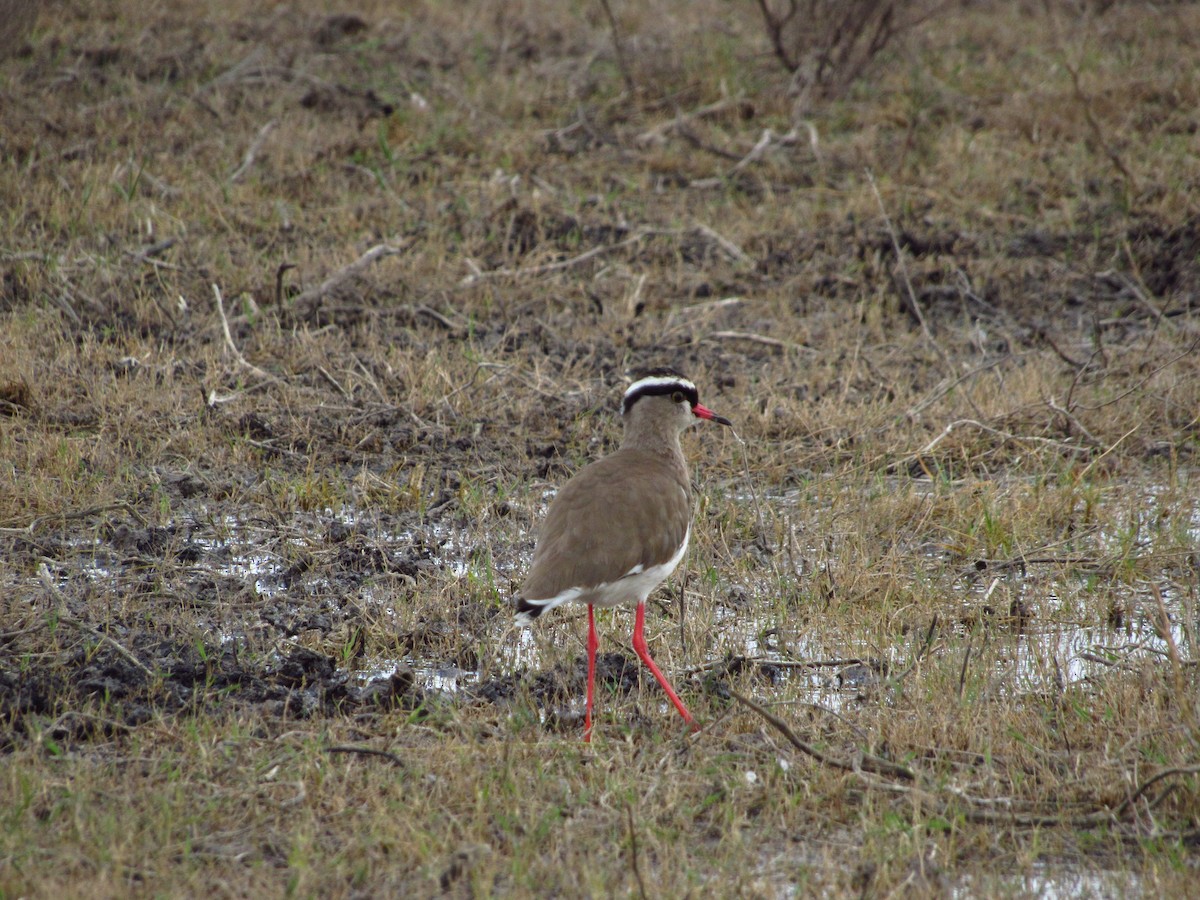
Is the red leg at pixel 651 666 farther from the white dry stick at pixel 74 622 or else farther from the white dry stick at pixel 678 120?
the white dry stick at pixel 678 120

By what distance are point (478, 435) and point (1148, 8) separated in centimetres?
1113

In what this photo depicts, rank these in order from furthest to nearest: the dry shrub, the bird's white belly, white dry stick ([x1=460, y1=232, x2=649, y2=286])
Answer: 1. the dry shrub
2. white dry stick ([x1=460, y1=232, x2=649, y2=286])
3. the bird's white belly

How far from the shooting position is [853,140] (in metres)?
11.6

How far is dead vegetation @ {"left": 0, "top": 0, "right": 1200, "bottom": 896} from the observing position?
4.11 m

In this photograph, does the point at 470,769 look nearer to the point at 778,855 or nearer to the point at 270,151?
the point at 778,855

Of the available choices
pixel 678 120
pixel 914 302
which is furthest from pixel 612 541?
pixel 678 120

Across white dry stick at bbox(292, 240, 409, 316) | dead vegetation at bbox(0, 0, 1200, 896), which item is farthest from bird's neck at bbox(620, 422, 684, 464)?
white dry stick at bbox(292, 240, 409, 316)

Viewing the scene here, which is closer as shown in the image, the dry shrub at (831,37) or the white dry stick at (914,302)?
the white dry stick at (914,302)

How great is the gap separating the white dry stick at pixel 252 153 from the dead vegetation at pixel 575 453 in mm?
57

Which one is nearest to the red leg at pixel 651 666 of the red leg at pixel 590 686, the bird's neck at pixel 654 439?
the red leg at pixel 590 686

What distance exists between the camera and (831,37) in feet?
41.0

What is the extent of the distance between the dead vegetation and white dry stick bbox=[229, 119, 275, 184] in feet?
0.19

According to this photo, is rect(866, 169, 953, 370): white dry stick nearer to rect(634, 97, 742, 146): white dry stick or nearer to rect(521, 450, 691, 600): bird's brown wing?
rect(634, 97, 742, 146): white dry stick

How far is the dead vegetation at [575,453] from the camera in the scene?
13.5ft
